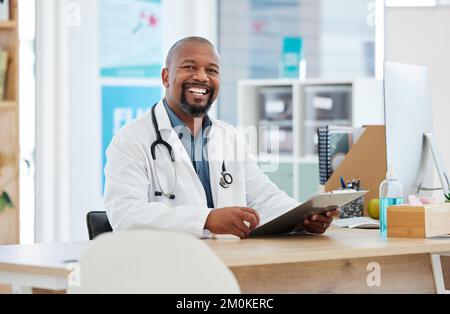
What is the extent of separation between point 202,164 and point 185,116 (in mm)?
212

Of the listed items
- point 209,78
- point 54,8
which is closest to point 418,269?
point 209,78

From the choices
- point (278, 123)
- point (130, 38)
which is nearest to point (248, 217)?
point (130, 38)

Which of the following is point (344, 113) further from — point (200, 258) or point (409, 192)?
point (200, 258)

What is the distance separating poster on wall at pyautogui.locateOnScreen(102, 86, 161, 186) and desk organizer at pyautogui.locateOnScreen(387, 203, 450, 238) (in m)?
2.75

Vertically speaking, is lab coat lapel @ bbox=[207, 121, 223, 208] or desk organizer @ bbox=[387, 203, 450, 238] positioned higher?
lab coat lapel @ bbox=[207, 121, 223, 208]

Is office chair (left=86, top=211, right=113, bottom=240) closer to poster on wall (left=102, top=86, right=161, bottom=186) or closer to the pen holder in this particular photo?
the pen holder

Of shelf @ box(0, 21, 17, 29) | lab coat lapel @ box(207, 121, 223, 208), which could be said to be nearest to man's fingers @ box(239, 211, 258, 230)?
lab coat lapel @ box(207, 121, 223, 208)

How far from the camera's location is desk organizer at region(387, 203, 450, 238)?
2.66m

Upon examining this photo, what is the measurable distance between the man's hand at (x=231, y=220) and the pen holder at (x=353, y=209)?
2.83 ft

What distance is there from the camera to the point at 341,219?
10.6ft

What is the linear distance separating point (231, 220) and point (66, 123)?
2562mm

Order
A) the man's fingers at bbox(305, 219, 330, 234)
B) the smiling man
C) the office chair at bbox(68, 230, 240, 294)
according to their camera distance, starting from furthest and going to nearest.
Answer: the man's fingers at bbox(305, 219, 330, 234), the smiling man, the office chair at bbox(68, 230, 240, 294)

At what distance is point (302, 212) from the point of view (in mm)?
2557

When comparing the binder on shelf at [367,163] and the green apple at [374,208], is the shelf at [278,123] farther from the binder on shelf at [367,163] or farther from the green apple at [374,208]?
the green apple at [374,208]
